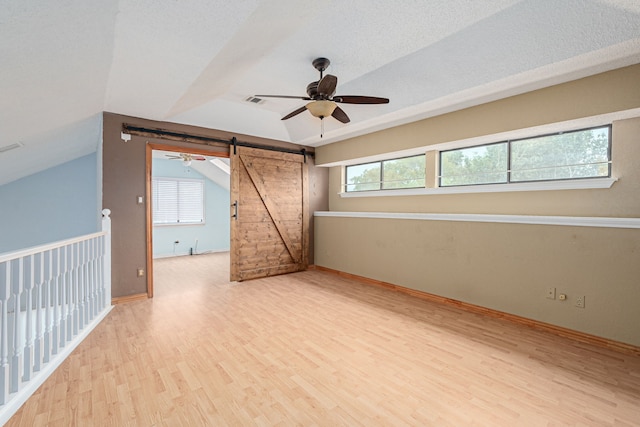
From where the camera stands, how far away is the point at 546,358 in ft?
7.80

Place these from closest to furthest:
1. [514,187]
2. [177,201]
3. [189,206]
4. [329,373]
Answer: [329,373] → [514,187] → [177,201] → [189,206]

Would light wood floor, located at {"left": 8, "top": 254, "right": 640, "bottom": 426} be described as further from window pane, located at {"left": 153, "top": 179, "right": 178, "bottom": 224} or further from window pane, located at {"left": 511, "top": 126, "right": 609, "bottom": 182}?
window pane, located at {"left": 153, "top": 179, "right": 178, "bottom": 224}

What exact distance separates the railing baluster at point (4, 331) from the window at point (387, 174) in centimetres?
450

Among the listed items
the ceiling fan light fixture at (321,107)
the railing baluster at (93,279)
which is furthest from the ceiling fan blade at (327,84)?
the railing baluster at (93,279)

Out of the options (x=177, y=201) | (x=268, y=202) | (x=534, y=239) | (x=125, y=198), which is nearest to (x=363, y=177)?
(x=268, y=202)

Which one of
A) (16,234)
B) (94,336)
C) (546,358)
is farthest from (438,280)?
(16,234)

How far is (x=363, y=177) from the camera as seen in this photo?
17.8 ft

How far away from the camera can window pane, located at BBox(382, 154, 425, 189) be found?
445cm

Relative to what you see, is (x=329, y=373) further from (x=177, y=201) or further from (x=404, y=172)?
(x=177, y=201)

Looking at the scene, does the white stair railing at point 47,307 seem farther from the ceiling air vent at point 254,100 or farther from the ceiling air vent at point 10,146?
the ceiling air vent at point 254,100

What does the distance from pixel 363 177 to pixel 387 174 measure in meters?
0.57

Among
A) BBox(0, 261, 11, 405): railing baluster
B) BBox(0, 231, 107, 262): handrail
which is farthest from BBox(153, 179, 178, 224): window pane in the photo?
BBox(0, 261, 11, 405): railing baluster

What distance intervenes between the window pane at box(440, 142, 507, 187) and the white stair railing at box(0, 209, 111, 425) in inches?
177

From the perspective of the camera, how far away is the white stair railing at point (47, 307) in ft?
5.56
